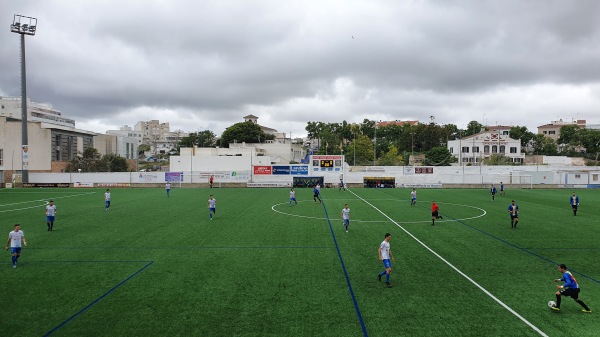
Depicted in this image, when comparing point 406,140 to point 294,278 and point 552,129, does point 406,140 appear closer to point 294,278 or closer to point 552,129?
point 552,129

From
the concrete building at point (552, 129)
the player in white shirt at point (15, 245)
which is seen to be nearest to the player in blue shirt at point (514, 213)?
the player in white shirt at point (15, 245)

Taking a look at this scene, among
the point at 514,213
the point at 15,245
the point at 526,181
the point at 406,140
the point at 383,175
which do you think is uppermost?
the point at 406,140

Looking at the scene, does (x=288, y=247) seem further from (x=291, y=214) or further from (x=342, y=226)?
(x=291, y=214)

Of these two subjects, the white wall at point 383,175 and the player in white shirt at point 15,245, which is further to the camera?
the white wall at point 383,175

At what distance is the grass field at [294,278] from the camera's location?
9.64m

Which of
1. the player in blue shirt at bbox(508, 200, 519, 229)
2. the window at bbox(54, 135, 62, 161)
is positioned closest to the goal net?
the player in blue shirt at bbox(508, 200, 519, 229)

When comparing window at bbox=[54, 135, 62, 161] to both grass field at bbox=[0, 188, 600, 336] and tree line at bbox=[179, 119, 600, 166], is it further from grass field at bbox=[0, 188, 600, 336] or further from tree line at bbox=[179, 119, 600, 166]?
grass field at bbox=[0, 188, 600, 336]

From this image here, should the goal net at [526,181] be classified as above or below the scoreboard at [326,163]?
below

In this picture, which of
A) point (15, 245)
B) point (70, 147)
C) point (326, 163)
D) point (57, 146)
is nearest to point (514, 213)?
point (15, 245)

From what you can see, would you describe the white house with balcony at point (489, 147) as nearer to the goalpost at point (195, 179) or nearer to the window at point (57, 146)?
the goalpost at point (195, 179)

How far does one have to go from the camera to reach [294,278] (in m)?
13.3

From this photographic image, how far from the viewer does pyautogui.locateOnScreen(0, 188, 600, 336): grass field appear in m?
9.64

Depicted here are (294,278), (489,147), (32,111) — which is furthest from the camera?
(32,111)

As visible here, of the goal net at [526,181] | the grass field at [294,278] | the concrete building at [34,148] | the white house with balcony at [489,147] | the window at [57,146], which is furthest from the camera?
the white house with balcony at [489,147]
